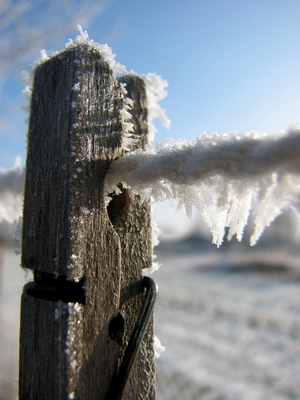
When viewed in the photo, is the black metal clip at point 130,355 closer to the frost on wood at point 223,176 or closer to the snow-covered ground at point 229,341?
the frost on wood at point 223,176

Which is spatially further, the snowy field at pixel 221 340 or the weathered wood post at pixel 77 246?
the snowy field at pixel 221 340

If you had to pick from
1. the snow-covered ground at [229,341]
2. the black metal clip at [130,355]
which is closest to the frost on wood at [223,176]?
the black metal clip at [130,355]

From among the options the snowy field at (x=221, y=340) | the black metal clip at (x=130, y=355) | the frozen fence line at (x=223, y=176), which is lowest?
the snowy field at (x=221, y=340)

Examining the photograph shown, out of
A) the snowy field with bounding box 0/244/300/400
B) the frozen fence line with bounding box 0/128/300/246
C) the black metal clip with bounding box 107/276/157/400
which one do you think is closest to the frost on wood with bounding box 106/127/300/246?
the frozen fence line with bounding box 0/128/300/246

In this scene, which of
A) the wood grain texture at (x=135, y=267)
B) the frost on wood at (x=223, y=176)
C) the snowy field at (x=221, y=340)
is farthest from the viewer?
the snowy field at (x=221, y=340)

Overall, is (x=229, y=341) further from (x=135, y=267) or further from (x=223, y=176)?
(x=223, y=176)

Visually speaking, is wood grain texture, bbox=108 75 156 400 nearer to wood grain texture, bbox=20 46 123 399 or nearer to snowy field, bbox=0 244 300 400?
wood grain texture, bbox=20 46 123 399
